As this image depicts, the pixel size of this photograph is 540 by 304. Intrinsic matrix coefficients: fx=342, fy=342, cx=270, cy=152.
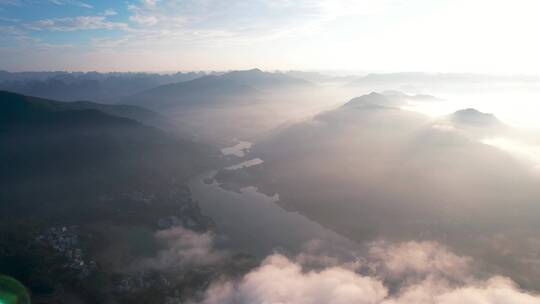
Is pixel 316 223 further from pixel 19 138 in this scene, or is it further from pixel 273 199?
pixel 19 138

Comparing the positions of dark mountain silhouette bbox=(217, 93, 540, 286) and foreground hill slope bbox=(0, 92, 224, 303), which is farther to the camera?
dark mountain silhouette bbox=(217, 93, 540, 286)

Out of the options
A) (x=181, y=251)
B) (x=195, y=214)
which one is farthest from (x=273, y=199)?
(x=181, y=251)

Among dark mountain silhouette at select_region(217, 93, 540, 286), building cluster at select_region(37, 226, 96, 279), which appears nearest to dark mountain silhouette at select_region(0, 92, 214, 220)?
building cluster at select_region(37, 226, 96, 279)

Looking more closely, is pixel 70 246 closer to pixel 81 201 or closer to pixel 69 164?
pixel 81 201

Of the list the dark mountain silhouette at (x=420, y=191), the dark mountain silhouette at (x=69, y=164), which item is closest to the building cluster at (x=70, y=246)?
the dark mountain silhouette at (x=69, y=164)

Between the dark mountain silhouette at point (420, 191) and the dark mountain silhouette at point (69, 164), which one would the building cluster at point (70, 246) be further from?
the dark mountain silhouette at point (420, 191)

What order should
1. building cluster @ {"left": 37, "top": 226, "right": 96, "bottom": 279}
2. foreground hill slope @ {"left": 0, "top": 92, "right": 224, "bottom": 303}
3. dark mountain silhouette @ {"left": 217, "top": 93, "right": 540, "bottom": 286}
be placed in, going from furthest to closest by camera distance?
dark mountain silhouette @ {"left": 217, "top": 93, "right": 540, "bottom": 286}, building cluster @ {"left": 37, "top": 226, "right": 96, "bottom": 279}, foreground hill slope @ {"left": 0, "top": 92, "right": 224, "bottom": 303}

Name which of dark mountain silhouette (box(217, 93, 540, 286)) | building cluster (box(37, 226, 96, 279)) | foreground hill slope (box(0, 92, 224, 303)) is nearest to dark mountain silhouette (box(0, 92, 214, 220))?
foreground hill slope (box(0, 92, 224, 303))

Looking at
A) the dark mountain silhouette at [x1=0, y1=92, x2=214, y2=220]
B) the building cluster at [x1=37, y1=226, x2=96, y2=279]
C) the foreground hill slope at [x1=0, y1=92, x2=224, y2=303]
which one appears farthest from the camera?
the dark mountain silhouette at [x1=0, y1=92, x2=214, y2=220]

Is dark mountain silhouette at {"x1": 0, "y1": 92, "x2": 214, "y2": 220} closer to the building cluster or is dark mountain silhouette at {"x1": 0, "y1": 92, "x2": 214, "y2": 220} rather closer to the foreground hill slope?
the foreground hill slope

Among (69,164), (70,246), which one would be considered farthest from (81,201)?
(70,246)

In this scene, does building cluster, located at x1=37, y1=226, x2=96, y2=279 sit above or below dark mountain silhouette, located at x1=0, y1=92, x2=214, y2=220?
below
